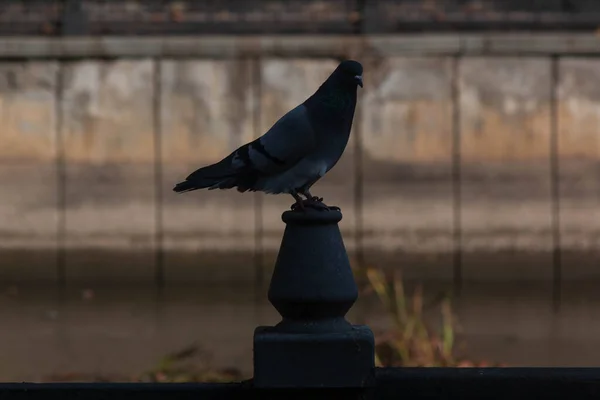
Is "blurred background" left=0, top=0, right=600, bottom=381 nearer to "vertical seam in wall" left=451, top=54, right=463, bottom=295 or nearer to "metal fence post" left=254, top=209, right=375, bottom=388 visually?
"vertical seam in wall" left=451, top=54, right=463, bottom=295

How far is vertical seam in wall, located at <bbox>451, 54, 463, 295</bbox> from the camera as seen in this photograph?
1112cm

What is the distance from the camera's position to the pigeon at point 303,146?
147 inches

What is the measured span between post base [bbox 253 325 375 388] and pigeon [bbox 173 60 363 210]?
40 cm

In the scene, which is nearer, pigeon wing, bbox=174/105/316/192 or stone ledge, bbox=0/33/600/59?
pigeon wing, bbox=174/105/316/192

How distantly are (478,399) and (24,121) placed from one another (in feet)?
27.3

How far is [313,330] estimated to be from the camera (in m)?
3.53

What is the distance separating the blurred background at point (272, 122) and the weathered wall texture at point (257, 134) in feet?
0.04

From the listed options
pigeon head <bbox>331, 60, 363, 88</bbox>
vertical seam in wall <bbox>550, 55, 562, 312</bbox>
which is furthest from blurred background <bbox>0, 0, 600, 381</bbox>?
pigeon head <bbox>331, 60, 363, 88</bbox>

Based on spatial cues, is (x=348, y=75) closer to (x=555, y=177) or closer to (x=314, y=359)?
(x=314, y=359)

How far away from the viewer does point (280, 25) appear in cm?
1139

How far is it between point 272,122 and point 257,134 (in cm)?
17

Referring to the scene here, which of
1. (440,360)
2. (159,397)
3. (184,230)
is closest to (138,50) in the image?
(184,230)

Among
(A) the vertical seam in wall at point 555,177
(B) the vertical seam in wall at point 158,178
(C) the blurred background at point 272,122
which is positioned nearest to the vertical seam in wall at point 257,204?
(C) the blurred background at point 272,122

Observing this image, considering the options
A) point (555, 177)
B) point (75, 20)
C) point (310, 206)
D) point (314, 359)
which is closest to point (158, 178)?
point (75, 20)
